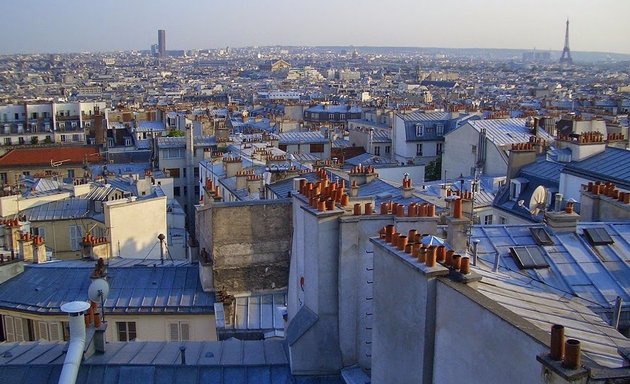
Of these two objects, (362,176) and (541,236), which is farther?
(362,176)

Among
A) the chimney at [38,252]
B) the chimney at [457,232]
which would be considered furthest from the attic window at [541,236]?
the chimney at [38,252]

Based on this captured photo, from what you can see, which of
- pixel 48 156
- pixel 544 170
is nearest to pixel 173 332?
pixel 544 170

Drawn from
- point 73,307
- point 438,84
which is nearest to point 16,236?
point 73,307

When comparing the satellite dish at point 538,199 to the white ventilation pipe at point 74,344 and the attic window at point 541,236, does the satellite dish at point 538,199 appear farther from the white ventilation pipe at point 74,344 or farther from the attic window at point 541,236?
the white ventilation pipe at point 74,344

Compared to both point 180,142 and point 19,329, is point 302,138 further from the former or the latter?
point 19,329

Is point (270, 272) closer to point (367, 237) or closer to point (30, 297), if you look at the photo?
point (30, 297)

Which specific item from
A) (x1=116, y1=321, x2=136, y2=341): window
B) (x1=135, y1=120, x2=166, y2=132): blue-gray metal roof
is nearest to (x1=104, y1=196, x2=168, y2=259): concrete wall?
(x1=116, y1=321, x2=136, y2=341): window
